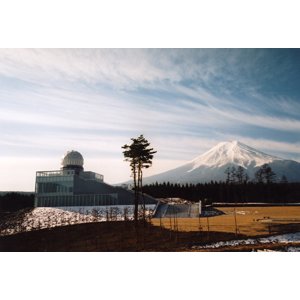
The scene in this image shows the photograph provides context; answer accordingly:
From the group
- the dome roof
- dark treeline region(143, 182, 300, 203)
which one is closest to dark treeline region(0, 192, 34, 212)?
the dome roof

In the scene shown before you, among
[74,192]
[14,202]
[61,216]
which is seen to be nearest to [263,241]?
Result: [61,216]

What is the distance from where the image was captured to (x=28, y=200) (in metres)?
39.0

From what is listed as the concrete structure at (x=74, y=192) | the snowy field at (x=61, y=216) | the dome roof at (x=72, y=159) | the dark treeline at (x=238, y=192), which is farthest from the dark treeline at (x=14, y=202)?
the dark treeline at (x=238, y=192)

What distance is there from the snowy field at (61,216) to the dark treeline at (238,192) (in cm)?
1187

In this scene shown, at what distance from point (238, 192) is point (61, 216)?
22165 mm

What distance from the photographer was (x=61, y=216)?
2670 centimetres

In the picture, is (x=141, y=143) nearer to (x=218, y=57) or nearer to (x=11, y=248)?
(x=218, y=57)

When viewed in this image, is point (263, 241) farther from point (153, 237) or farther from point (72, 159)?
point (72, 159)

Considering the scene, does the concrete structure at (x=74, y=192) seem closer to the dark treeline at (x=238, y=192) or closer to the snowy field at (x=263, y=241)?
the dark treeline at (x=238, y=192)

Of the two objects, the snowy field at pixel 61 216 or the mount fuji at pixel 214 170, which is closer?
the snowy field at pixel 61 216

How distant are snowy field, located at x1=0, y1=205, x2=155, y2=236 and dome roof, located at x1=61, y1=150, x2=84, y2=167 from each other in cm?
→ 621

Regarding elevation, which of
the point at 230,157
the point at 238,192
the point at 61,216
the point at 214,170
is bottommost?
the point at 61,216

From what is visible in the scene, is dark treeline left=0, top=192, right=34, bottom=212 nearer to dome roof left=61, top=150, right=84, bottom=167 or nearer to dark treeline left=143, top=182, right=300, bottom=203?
dome roof left=61, top=150, right=84, bottom=167

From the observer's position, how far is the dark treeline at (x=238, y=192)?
3531 centimetres
